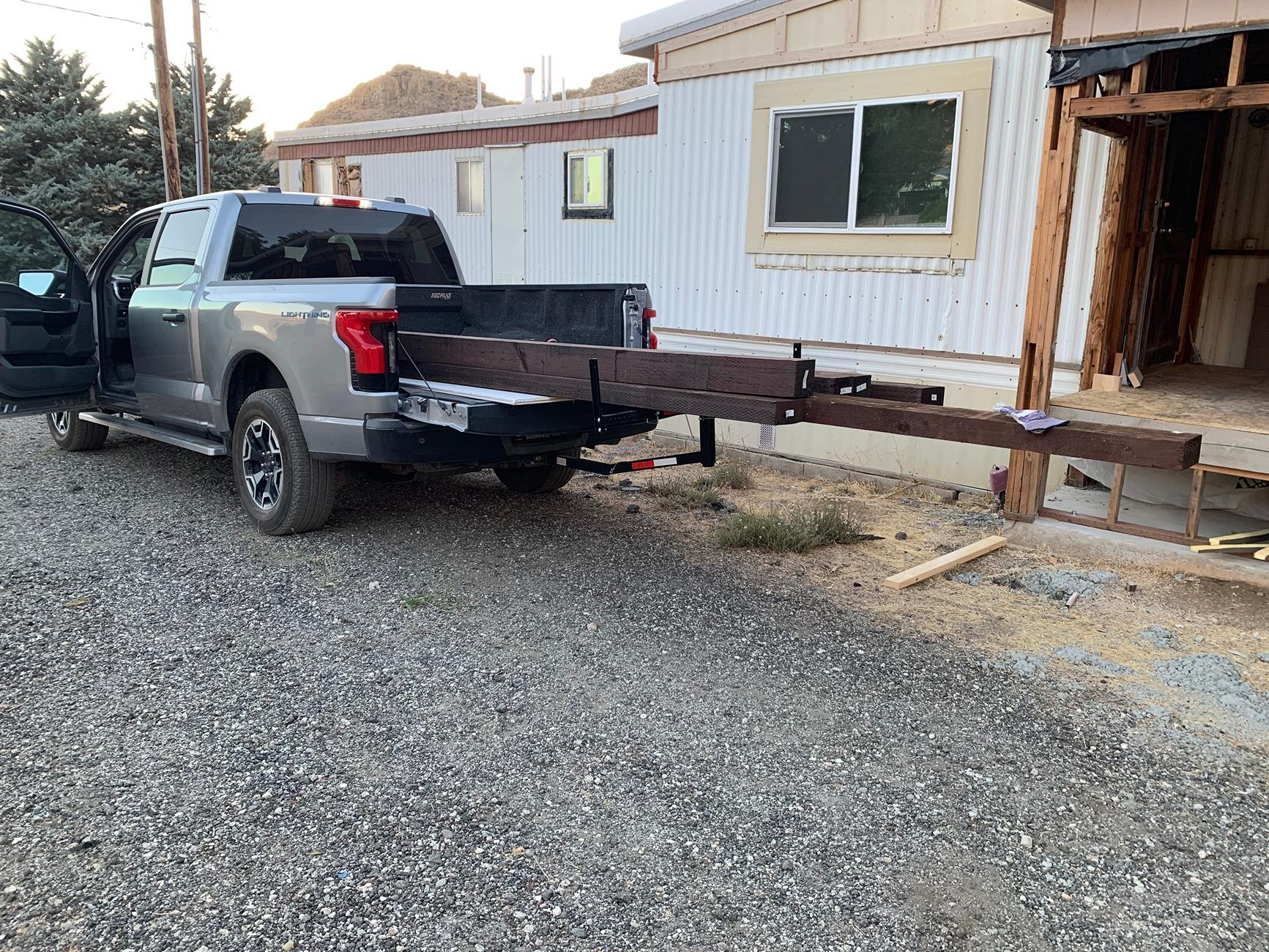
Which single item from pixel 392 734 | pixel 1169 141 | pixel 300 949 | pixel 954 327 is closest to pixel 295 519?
pixel 392 734

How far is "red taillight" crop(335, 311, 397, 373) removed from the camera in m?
5.04

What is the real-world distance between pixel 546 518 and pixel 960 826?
3.96 m

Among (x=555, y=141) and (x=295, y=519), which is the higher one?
(x=555, y=141)

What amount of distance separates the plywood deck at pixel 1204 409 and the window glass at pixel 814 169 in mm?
2674

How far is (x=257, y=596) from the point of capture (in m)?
4.95

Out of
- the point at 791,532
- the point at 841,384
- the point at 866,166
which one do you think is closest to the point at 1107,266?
the point at 866,166

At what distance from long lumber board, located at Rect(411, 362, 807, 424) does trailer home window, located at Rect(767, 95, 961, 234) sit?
4239 mm

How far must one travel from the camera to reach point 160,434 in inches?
266

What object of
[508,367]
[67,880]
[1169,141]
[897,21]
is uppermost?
[897,21]

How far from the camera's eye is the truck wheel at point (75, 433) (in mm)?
8242

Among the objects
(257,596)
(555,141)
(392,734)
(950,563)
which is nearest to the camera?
(392,734)

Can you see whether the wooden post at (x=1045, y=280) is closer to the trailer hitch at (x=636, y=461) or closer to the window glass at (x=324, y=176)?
the trailer hitch at (x=636, y=461)

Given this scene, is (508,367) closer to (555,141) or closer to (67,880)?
(67,880)

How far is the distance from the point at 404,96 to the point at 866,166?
64921mm
